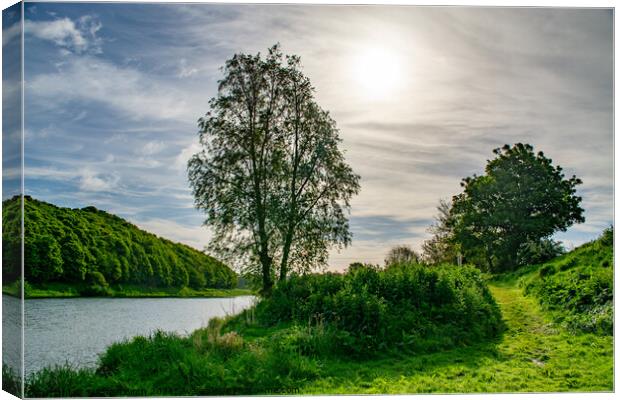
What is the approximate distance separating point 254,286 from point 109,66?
15.7 ft

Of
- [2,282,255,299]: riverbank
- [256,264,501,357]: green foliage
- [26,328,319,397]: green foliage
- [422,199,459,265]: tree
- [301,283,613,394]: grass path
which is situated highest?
[422,199,459,265]: tree

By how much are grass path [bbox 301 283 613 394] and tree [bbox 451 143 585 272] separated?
3017 millimetres

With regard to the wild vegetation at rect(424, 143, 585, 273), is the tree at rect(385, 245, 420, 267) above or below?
below

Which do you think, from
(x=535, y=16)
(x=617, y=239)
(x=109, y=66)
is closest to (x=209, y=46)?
(x=109, y=66)

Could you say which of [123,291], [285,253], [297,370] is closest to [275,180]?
[285,253]

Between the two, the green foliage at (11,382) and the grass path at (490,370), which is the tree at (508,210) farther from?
the green foliage at (11,382)

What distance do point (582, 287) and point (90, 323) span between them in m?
9.67

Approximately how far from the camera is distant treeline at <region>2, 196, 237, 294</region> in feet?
27.9

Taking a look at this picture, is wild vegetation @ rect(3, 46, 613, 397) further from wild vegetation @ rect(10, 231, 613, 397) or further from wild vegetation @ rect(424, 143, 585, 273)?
wild vegetation @ rect(424, 143, 585, 273)

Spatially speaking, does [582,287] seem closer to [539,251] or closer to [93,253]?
[539,251]

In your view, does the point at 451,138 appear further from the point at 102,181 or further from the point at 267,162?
the point at 102,181

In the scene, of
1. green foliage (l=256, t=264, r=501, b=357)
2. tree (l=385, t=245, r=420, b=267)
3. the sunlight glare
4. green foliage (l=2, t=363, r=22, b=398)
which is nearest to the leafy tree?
green foliage (l=256, t=264, r=501, b=357)

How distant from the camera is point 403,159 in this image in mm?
10078

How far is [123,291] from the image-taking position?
997 centimetres
